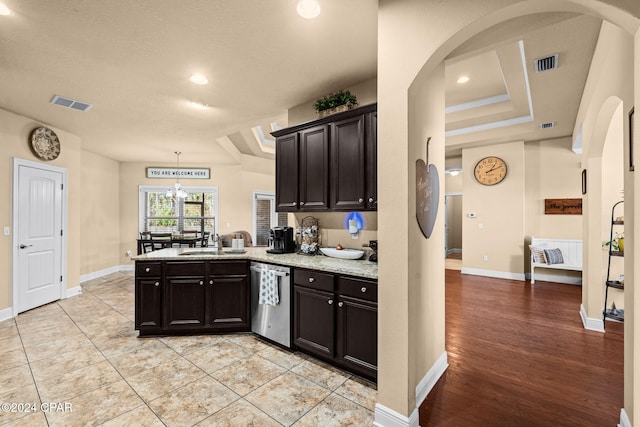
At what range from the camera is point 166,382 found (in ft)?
7.82

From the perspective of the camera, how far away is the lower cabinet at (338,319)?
2.25 metres

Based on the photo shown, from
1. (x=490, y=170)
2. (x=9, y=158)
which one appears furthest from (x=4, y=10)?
(x=490, y=170)

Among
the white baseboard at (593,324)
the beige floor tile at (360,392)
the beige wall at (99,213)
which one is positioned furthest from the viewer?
the beige wall at (99,213)

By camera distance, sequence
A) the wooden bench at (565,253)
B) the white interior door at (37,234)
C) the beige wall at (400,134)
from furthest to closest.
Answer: the wooden bench at (565,253) → the white interior door at (37,234) → the beige wall at (400,134)

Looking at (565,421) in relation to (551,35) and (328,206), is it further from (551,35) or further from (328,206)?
(551,35)

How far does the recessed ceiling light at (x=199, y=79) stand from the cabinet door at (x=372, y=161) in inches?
70.8

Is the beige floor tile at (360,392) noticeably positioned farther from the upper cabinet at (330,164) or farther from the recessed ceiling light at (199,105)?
the recessed ceiling light at (199,105)

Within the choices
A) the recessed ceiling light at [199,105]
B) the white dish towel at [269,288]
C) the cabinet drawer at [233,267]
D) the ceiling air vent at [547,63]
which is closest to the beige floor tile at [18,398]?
the cabinet drawer at [233,267]

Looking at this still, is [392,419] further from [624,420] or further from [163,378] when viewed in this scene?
[163,378]

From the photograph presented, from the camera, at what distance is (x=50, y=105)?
3760 mm

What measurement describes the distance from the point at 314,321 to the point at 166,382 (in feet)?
4.20

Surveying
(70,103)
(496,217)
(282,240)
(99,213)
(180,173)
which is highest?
(70,103)

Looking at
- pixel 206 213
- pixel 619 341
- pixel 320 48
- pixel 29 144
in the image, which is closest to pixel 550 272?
pixel 619 341

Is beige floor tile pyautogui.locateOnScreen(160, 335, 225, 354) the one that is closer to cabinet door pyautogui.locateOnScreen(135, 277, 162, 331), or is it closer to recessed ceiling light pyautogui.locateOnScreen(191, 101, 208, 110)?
cabinet door pyautogui.locateOnScreen(135, 277, 162, 331)
